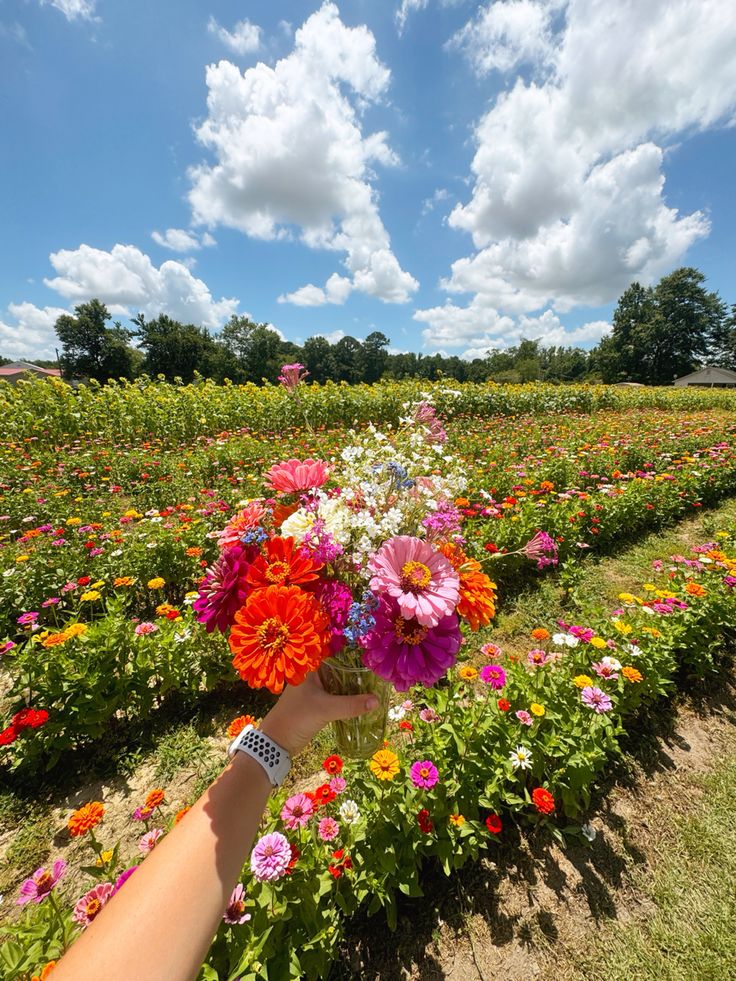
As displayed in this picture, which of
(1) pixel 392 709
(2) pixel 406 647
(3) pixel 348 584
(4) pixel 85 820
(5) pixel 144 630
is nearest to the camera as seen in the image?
(2) pixel 406 647

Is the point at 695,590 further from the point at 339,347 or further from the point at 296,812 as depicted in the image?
the point at 339,347

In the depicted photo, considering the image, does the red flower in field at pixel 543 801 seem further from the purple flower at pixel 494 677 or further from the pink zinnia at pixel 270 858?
the pink zinnia at pixel 270 858

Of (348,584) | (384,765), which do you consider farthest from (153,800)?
(348,584)

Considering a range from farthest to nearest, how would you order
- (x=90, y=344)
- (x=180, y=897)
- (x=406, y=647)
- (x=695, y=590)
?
(x=90, y=344)
(x=695, y=590)
(x=406, y=647)
(x=180, y=897)

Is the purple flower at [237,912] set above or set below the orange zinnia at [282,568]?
below

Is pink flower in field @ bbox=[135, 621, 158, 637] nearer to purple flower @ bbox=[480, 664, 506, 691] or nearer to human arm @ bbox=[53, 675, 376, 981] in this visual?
human arm @ bbox=[53, 675, 376, 981]

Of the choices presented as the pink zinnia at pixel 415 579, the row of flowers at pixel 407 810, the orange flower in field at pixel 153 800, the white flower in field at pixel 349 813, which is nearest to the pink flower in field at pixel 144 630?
the row of flowers at pixel 407 810

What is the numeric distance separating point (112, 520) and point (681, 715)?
5014mm

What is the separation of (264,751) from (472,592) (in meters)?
0.64

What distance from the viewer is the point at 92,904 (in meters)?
1.11

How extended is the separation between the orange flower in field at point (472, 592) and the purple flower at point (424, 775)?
104 cm

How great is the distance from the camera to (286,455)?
6215 millimetres

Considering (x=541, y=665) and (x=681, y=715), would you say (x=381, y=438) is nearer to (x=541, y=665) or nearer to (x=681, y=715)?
(x=541, y=665)

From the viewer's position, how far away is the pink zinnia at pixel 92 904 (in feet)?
3.63
